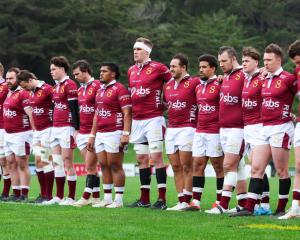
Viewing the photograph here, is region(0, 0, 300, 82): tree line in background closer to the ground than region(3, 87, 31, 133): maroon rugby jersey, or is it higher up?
higher up

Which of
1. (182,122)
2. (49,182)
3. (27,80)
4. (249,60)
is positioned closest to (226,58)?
(249,60)

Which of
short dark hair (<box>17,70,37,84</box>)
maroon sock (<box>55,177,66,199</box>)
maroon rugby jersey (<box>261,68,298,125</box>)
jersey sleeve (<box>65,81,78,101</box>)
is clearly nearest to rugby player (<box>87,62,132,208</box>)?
jersey sleeve (<box>65,81,78,101</box>)

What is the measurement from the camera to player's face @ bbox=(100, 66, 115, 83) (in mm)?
18078

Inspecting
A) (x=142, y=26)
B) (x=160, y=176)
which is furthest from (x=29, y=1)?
(x=160, y=176)

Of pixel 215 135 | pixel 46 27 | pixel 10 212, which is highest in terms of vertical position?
pixel 46 27

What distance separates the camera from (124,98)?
704 inches

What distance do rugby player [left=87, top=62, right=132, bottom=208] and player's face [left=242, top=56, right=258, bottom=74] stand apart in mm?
2708

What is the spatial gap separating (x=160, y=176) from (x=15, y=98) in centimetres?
405

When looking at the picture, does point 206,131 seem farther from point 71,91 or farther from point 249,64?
point 71,91

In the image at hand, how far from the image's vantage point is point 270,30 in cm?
6912

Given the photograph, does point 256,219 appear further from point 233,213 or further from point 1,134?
point 1,134

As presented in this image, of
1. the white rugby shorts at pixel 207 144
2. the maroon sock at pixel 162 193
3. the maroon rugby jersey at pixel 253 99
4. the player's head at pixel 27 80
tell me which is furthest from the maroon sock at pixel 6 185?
the maroon rugby jersey at pixel 253 99

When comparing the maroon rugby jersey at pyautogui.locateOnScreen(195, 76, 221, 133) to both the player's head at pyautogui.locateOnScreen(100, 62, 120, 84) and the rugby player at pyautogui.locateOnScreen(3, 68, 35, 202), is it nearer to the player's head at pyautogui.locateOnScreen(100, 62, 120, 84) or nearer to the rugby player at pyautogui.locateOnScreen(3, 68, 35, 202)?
the player's head at pyautogui.locateOnScreen(100, 62, 120, 84)

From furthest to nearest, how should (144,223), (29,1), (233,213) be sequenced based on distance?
(29,1) → (233,213) → (144,223)
